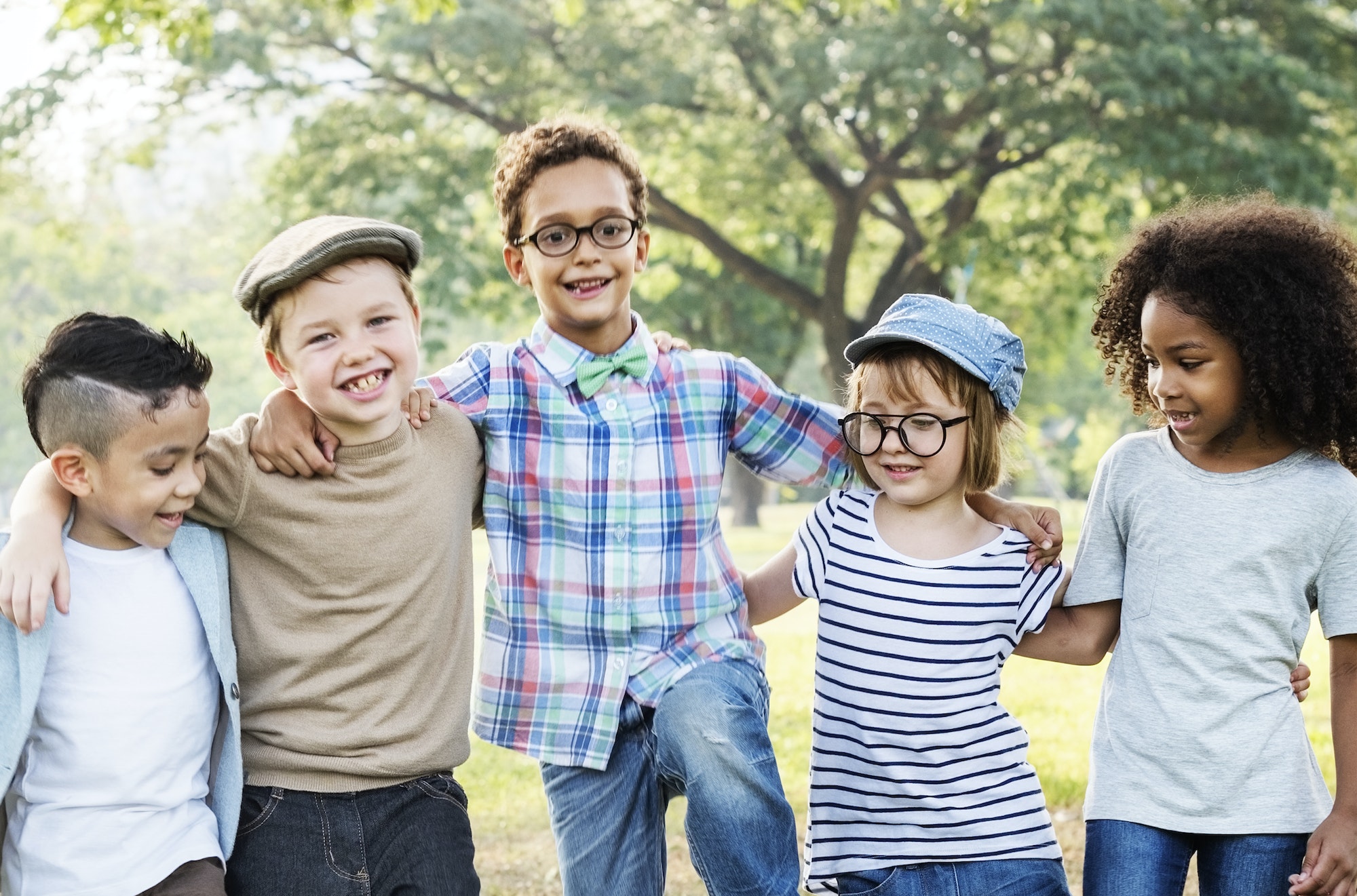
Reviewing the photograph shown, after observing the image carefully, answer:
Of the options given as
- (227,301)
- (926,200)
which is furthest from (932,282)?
(227,301)

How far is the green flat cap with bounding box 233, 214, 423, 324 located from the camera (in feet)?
9.16

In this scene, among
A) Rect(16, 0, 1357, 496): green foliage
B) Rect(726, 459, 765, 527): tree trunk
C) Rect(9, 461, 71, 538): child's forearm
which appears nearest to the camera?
Rect(9, 461, 71, 538): child's forearm

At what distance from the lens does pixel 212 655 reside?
269 centimetres

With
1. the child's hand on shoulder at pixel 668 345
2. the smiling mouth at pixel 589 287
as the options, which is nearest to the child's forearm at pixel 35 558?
the smiling mouth at pixel 589 287

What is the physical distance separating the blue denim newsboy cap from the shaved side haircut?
141cm

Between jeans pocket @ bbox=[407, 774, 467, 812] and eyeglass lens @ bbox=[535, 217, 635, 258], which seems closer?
jeans pocket @ bbox=[407, 774, 467, 812]

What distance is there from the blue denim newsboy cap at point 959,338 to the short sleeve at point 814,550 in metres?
0.35

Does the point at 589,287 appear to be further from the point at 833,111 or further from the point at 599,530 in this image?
the point at 833,111

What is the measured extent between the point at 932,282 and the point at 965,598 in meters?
14.0

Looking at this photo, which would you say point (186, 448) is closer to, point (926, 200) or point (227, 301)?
point (926, 200)

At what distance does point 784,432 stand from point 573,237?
697mm

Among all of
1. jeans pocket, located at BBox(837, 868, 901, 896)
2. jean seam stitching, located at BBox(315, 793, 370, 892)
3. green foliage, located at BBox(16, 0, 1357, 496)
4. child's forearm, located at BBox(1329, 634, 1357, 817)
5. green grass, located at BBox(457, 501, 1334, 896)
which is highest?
green foliage, located at BBox(16, 0, 1357, 496)

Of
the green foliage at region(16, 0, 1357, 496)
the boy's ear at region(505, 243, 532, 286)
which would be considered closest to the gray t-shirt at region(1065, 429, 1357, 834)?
the boy's ear at region(505, 243, 532, 286)

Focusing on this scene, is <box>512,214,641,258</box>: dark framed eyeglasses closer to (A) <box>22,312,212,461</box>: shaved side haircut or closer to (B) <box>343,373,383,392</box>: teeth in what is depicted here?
(B) <box>343,373,383,392</box>: teeth
